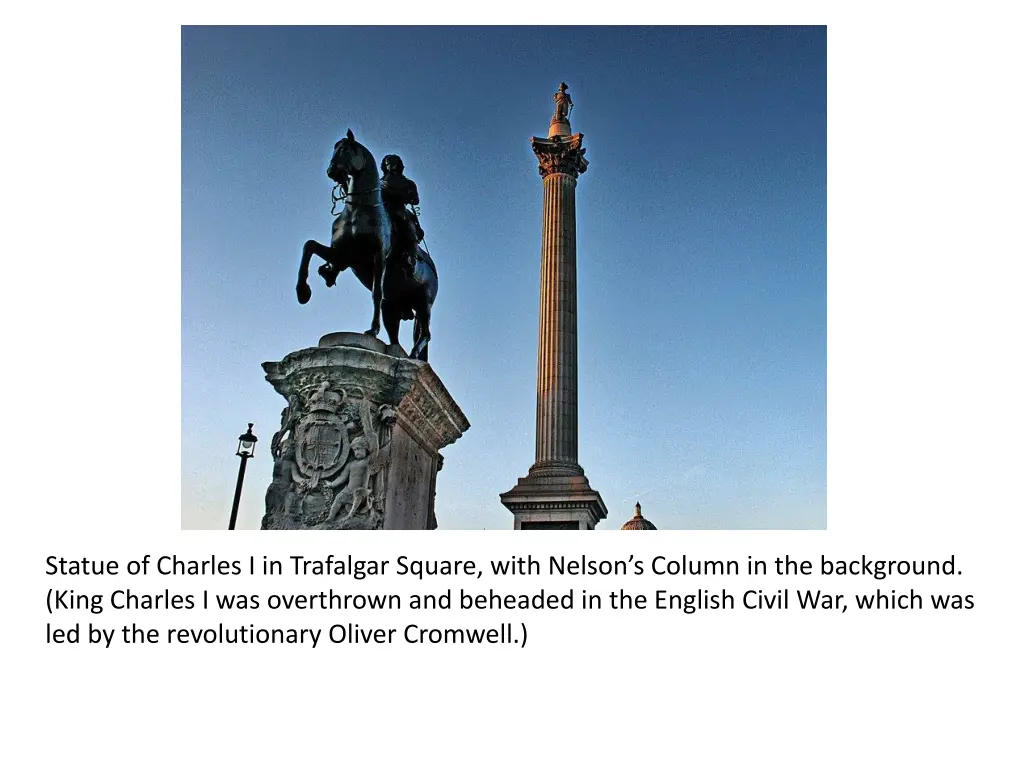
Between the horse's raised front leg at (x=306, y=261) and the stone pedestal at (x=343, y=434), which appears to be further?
the horse's raised front leg at (x=306, y=261)

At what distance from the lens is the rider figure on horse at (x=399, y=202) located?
27.0 feet

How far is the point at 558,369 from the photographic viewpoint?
936 inches

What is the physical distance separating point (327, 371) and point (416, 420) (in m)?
0.92

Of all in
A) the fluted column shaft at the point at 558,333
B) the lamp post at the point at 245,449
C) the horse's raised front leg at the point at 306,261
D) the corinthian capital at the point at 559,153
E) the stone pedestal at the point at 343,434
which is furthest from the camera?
the corinthian capital at the point at 559,153

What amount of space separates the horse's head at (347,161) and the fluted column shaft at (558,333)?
50.9 ft

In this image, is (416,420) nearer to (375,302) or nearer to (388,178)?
(375,302)

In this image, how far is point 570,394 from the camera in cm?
2367

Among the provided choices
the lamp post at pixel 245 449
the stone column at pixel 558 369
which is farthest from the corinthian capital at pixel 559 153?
the lamp post at pixel 245 449

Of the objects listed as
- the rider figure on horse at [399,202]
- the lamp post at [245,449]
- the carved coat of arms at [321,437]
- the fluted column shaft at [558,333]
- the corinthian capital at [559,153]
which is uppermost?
the corinthian capital at [559,153]

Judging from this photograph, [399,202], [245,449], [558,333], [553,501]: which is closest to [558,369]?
[558,333]

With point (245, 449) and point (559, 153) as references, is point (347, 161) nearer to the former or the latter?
point (245, 449)

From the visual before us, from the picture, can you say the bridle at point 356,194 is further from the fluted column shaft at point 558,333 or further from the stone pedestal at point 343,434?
the fluted column shaft at point 558,333

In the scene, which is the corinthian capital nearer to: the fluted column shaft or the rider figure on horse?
the fluted column shaft

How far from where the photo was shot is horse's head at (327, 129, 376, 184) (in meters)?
7.94
